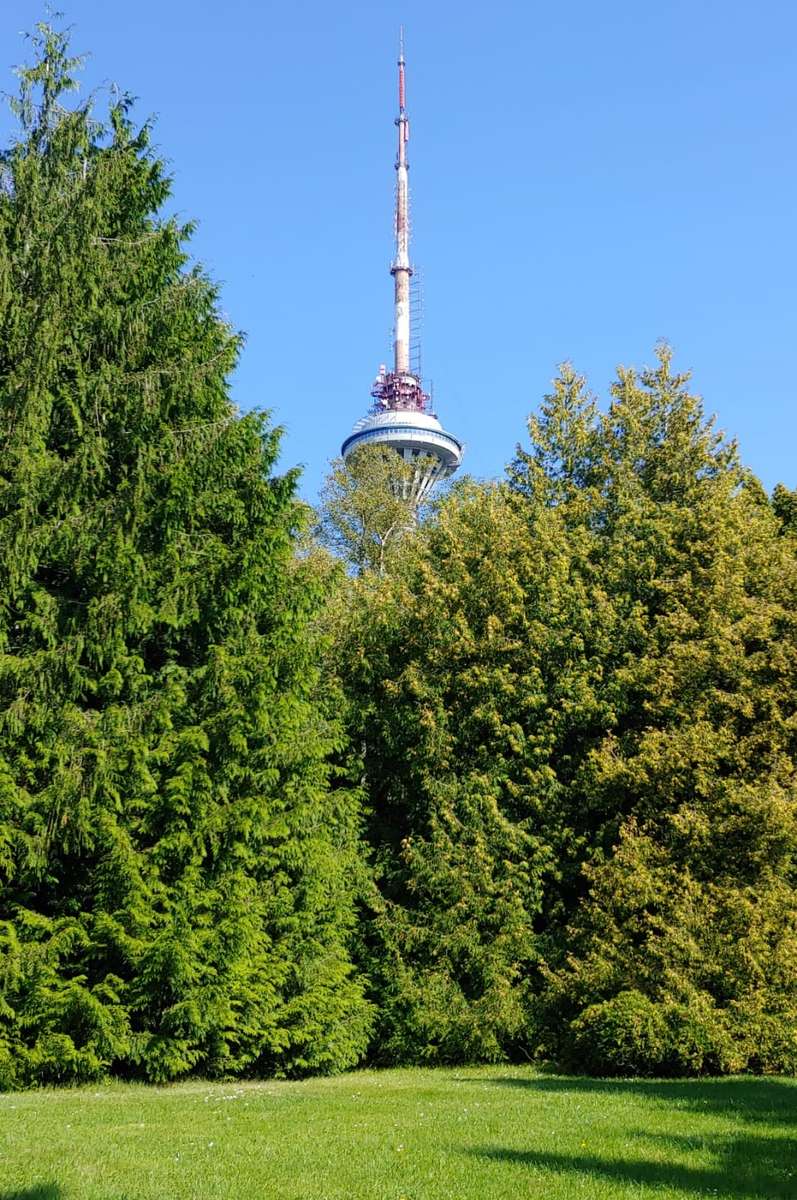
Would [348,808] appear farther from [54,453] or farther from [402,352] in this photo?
[402,352]

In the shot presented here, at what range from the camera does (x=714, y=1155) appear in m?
8.27

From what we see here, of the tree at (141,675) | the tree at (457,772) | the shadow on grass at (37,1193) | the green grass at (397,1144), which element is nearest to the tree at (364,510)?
the tree at (457,772)

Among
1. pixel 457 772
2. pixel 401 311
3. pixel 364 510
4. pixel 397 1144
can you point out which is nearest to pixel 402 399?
pixel 401 311

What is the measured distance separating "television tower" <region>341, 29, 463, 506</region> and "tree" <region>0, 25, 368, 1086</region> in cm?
5240

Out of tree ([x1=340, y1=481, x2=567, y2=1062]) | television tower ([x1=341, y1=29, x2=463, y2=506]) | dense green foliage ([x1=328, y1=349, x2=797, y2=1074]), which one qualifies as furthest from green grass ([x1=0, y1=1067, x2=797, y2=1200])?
television tower ([x1=341, y1=29, x2=463, y2=506])

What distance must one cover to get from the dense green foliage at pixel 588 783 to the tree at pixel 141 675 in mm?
1853

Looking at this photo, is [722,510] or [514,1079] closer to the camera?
[514,1079]

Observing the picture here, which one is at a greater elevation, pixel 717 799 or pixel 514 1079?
pixel 717 799

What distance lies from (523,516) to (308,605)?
6.35 m

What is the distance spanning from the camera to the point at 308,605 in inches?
648

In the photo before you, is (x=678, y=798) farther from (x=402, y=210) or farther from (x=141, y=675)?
(x=402, y=210)

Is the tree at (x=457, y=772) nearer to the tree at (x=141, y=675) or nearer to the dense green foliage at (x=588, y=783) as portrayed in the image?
the dense green foliage at (x=588, y=783)

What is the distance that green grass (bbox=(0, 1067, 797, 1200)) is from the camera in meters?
7.10

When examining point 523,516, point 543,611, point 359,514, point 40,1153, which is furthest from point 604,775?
point 359,514
